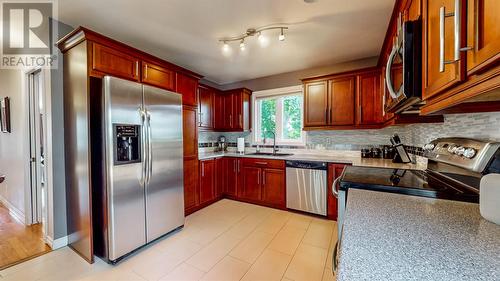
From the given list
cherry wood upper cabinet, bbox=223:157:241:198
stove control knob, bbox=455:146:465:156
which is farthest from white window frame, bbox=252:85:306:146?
stove control knob, bbox=455:146:465:156

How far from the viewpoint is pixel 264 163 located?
3.45 meters

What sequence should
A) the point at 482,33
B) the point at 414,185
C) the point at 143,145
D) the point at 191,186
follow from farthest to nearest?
the point at 191,186 < the point at 143,145 < the point at 414,185 < the point at 482,33

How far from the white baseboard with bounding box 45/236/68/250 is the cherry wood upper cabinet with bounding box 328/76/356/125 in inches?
144

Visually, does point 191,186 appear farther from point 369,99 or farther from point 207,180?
point 369,99

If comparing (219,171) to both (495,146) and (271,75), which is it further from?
(495,146)

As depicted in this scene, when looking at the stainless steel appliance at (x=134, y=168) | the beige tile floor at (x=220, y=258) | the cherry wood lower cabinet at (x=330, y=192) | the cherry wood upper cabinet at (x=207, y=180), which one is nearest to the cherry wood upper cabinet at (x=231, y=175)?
the cherry wood upper cabinet at (x=207, y=180)

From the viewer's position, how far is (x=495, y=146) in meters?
0.95

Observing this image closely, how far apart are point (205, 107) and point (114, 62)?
5.85 ft

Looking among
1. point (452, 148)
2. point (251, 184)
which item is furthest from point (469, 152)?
point (251, 184)

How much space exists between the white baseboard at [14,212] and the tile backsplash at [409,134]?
2.73 metres

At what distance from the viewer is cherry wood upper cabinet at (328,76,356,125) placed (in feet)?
9.95

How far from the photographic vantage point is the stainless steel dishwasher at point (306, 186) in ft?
9.74

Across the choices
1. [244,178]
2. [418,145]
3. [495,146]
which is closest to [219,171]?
[244,178]

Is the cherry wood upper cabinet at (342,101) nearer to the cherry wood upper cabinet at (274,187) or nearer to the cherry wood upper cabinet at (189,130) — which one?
the cherry wood upper cabinet at (274,187)
